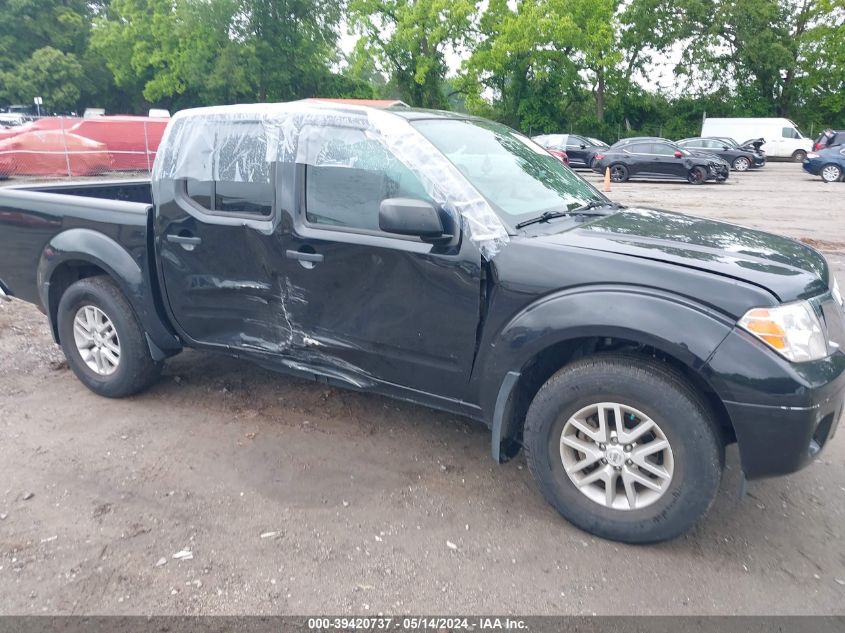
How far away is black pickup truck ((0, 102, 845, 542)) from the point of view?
2.85 metres

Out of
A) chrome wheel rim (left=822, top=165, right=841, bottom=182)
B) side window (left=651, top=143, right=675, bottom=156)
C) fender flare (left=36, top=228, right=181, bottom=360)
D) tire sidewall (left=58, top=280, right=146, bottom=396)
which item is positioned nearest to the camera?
fender flare (left=36, top=228, right=181, bottom=360)

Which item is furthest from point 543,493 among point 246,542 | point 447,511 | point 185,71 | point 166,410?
point 185,71

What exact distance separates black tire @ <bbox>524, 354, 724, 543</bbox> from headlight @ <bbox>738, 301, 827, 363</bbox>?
1.19 feet

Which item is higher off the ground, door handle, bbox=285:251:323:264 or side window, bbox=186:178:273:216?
side window, bbox=186:178:273:216

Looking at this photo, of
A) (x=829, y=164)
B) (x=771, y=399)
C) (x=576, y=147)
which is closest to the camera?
(x=771, y=399)

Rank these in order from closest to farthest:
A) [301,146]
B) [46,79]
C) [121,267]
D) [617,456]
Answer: [617,456]
[301,146]
[121,267]
[46,79]

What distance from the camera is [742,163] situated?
28.7 meters

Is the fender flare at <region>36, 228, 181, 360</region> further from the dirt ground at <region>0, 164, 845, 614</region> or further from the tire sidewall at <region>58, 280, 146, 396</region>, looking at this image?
the dirt ground at <region>0, 164, 845, 614</region>

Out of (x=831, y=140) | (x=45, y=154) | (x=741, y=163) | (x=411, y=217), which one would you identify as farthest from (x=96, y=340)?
(x=741, y=163)

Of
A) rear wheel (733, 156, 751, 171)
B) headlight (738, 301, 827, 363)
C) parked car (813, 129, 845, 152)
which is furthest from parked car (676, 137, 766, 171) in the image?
headlight (738, 301, 827, 363)

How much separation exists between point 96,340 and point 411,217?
265cm

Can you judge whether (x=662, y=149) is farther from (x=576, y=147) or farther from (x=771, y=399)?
(x=771, y=399)

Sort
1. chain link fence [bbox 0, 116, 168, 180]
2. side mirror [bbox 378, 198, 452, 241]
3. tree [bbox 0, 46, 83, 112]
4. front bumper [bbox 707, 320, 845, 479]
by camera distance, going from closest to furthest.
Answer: front bumper [bbox 707, 320, 845, 479] → side mirror [bbox 378, 198, 452, 241] → chain link fence [bbox 0, 116, 168, 180] → tree [bbox 0, 46, 83, 112]

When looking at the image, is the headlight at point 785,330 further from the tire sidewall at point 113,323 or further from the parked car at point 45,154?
the parked car at point 45,154
